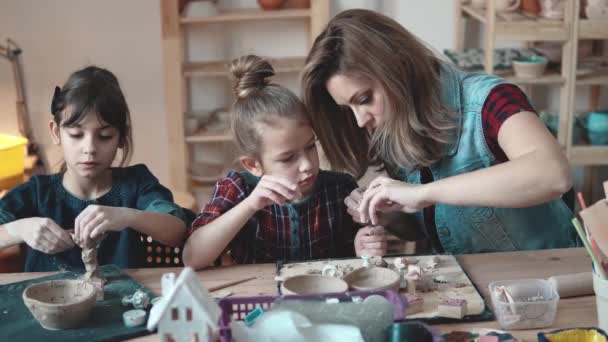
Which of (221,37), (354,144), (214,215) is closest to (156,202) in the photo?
(214,215)

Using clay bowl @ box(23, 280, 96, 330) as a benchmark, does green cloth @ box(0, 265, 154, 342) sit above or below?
below

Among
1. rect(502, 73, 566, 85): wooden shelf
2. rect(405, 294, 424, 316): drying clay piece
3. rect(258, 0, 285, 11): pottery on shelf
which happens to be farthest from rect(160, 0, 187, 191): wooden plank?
rect(405, 294, 424, 316): drying clay piece

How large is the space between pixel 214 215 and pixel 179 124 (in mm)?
1817

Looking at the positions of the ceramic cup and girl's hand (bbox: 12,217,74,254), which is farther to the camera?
the ceramic cup

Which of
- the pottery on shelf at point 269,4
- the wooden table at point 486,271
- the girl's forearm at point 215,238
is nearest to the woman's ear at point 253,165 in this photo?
the girl's forearm at point 215,238

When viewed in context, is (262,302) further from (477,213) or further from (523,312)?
(477,213)

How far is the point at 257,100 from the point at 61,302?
1.92 feet

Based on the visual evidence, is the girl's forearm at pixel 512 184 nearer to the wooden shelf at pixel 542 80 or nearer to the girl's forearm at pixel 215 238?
the girl's forearm at pixel 215 238

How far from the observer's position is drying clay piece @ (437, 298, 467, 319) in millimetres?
1228

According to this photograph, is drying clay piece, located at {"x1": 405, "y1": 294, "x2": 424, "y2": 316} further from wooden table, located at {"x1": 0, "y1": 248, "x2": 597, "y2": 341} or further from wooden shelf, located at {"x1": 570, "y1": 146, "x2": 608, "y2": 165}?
wooden shelf, located at {"x1": 570, "y1": 146, "x2": 608, "y2": 165}

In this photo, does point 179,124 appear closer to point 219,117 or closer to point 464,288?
point 219,117

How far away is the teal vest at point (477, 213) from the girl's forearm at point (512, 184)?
0.72 ft

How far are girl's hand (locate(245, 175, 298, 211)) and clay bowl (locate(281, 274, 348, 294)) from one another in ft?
0.77

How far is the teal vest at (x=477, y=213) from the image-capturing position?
159 centimetres
